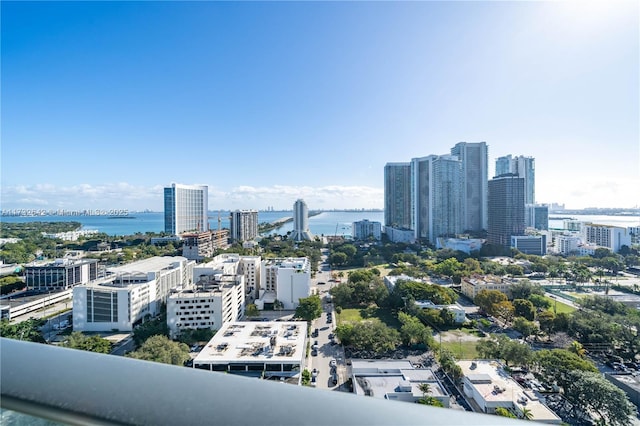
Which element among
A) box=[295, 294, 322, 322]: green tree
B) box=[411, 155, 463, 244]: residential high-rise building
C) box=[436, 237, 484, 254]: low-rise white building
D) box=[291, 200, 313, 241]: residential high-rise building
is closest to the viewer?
box=[295, 294, 322, 322]: green tree

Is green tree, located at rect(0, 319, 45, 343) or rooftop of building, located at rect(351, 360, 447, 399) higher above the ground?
green tree, located at rect(0, 319, 45, 343)

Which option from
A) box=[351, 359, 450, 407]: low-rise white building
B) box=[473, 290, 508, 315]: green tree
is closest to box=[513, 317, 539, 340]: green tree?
box=[473, 290, 508, 315]: green tree

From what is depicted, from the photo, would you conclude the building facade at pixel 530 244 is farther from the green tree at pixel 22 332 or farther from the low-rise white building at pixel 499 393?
the green tree at pixel 22 332

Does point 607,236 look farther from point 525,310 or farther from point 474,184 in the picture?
point 525,310

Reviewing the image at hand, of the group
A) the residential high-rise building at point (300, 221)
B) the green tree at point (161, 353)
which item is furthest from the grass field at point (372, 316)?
the residential high-rise building at point (300, 221)

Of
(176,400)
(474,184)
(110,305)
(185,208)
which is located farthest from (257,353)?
(185,208)

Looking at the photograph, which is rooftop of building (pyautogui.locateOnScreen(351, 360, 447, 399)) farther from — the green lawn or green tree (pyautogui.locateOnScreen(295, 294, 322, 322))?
the green lawn
